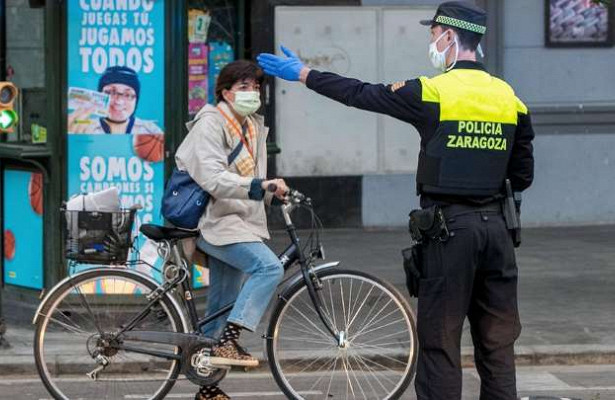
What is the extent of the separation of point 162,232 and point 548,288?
492 centimetres

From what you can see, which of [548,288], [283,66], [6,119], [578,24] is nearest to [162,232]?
[283,66]

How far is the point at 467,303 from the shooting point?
5402 mm

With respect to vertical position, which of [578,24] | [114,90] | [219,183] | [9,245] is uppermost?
[578,24]

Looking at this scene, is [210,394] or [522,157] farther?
[210,394]

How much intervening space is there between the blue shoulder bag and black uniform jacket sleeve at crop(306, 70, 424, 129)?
130 cm

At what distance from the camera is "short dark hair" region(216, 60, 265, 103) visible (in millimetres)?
6621

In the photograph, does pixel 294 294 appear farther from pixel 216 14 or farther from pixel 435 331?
pixel 216 14

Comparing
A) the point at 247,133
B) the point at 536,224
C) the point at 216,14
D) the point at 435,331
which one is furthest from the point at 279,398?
the point at 536,224

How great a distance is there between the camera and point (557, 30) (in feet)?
46.2

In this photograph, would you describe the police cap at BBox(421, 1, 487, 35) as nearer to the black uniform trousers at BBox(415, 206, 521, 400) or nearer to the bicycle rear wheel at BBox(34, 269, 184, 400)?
the black uniform trousers at BBox(415, 206, 521, 400)

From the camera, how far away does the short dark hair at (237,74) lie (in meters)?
6.62

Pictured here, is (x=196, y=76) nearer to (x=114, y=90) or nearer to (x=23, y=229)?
(x=114, y=90)

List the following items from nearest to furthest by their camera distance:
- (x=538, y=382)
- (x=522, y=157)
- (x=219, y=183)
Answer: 1. (x=522, y=157)
2. (x=219, y=183)
3. (x=538, y=382)

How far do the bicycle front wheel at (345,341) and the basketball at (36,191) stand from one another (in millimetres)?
3413
